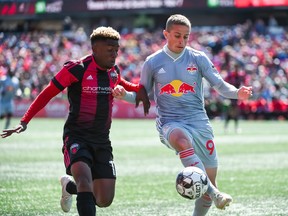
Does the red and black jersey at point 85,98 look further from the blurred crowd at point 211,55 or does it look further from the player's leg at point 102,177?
the blurred crowd at point 211,55

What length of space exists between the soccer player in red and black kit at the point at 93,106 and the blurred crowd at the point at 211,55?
29491 mm

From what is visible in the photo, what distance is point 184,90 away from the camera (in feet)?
28.7

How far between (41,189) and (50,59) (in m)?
34.5

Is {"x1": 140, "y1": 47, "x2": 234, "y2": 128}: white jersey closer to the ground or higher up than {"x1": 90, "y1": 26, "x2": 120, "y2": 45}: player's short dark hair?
closer to the ground

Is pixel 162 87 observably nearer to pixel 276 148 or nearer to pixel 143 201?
pixel 143 201

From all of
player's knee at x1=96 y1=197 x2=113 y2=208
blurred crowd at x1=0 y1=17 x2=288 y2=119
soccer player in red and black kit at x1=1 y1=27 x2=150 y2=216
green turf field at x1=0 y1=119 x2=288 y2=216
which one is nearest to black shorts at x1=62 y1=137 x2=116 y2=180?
soccer player in red and black kit at x1=1 y1=27 x2=150 y2=216

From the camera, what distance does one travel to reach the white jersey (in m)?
8.76

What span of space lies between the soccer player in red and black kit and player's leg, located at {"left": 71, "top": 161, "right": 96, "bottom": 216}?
158 millimetres

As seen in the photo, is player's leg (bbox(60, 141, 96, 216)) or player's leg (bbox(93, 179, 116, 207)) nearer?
player's leg (bbox(60, 141, 96, 216))

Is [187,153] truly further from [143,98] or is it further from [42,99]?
[42,99]

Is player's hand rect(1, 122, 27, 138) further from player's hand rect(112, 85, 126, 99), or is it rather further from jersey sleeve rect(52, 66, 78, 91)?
player's hand rect(112, 85, 126, 99)

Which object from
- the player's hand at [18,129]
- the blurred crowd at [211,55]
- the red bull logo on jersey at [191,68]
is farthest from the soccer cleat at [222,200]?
the blurred crowd at [211,55]

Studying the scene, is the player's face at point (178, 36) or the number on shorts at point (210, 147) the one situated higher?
the player's face at point (178, 36)

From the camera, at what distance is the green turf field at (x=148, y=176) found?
10453 millimetres
